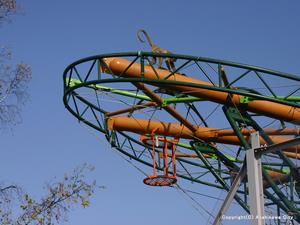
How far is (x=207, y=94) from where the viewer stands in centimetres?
1906

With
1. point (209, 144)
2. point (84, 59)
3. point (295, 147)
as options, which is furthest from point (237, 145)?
point (295, 147)

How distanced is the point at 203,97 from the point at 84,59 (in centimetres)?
398

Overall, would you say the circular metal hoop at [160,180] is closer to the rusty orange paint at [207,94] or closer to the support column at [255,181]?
the rusty orange paint at [207,94]

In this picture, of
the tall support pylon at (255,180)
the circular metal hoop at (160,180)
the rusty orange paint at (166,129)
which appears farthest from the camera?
the rusty orange paint at (166,129)

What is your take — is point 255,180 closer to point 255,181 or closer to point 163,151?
point 255,181

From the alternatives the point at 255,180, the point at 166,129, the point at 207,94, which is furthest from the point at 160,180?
the point at 255,180

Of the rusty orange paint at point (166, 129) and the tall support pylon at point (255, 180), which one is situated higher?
the rusty orange paint at point (166, 129)

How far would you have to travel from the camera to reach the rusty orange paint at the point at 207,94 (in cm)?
1816

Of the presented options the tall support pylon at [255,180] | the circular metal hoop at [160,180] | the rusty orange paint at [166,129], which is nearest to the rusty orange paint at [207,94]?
the rusty orange paint at [166,129]

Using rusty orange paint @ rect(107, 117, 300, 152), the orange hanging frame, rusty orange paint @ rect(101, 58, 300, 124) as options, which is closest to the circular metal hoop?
the orange hanging frame

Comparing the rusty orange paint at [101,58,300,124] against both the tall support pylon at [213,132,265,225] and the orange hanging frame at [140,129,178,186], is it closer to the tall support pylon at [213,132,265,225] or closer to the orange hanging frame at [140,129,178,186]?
the orange hanging frame at [140,129,178,186]

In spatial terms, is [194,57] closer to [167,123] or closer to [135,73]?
[135,73]

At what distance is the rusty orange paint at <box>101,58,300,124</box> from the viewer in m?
18.2

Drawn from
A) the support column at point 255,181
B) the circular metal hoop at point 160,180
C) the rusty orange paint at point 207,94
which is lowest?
the support column at point 255,181
